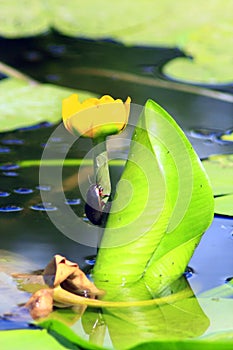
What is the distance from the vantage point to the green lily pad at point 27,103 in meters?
1.84

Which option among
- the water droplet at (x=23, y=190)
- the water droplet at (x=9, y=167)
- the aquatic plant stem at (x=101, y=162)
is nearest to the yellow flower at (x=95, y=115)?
the aquatic plant stem at (x=101, y=162)

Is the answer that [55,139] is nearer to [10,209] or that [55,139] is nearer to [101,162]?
[10,209]

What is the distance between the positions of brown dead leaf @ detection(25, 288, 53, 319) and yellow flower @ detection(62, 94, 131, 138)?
0.68 feet

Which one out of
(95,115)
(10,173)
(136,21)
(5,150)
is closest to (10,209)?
(10,173)

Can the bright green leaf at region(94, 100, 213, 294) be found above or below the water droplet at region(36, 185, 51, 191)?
above

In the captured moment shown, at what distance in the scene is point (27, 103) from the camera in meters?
1.95

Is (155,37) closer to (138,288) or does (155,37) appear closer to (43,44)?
(43,44)

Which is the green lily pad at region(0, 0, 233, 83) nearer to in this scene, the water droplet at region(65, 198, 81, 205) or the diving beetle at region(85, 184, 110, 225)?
the water droplet at region(65, 198, 81, 205)

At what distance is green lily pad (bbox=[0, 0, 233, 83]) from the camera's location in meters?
2.50

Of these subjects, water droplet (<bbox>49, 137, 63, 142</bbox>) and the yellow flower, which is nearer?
the yellow flower

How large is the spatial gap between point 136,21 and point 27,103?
87cm

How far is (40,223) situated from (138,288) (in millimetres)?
341

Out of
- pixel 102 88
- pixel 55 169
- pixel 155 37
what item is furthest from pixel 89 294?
pixel 155 37

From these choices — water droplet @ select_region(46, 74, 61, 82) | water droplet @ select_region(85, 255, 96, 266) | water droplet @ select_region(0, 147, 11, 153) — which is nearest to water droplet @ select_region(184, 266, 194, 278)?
water droplet @ select_region(85, 255, 96, 266)
